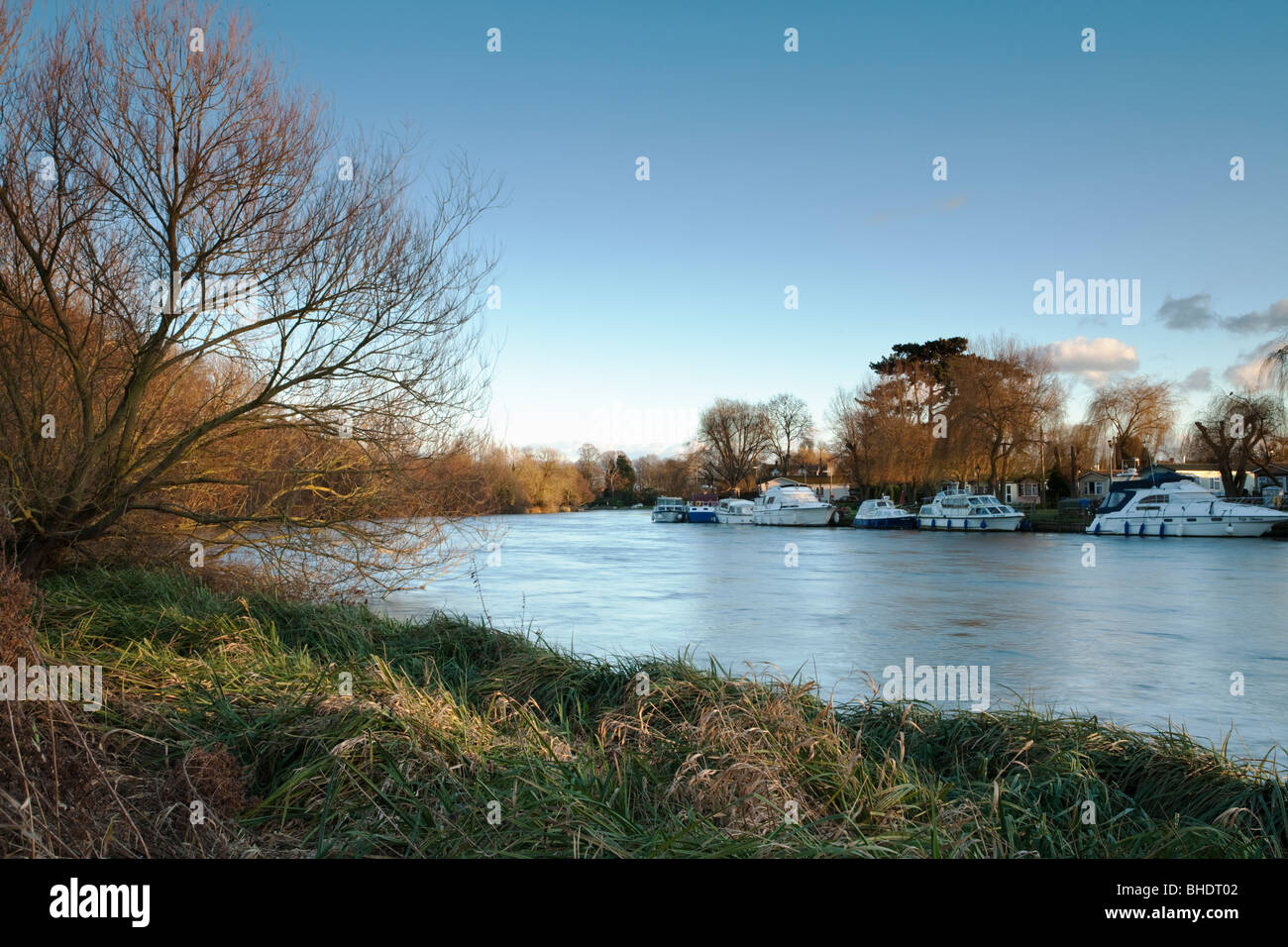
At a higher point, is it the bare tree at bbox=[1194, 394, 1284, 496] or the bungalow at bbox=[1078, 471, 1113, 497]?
the bare tree at bbox=[1194, 394, 1284, 496]

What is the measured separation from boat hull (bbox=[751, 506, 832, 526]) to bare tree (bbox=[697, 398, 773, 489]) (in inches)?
887

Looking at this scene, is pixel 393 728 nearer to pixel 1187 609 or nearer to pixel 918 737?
pixel 918 737

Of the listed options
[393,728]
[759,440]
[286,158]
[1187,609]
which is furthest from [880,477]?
[393,728]

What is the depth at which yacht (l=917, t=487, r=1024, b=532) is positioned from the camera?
1916 inches

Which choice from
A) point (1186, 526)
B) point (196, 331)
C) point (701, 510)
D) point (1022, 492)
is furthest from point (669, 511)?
point (196, 331)

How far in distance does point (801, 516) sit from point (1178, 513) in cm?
2553

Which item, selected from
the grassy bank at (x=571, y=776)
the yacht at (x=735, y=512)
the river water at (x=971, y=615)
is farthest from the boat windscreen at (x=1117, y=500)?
the grassy bank at (x=571, y=776)

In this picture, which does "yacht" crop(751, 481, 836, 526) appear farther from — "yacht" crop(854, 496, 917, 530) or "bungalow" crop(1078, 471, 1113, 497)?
"bungalow" crop(1078, 471, 1113, 497)

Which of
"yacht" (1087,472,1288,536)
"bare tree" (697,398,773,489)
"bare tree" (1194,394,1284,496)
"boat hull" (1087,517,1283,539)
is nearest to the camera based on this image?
"boat hull" (1087,517,1283,539)

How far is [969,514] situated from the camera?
5041 cm

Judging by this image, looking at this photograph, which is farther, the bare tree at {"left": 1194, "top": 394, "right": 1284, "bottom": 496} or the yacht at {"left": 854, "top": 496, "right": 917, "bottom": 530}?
the yacht at {"left": 854, "top": 496, "right": 917, "bottom": 530}

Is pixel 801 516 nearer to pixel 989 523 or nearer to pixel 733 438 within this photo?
pixel 989 523

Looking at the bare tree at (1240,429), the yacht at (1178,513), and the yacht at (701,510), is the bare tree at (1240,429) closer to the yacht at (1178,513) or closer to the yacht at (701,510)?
the yacht at (1178,513)

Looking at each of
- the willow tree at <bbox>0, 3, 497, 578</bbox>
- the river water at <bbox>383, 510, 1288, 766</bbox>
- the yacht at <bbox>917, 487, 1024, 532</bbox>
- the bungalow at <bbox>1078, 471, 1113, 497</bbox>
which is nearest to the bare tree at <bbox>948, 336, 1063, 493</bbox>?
the yacht at <bbox>917, 487, 1024, 532</bbox>
